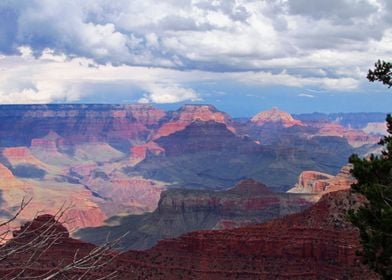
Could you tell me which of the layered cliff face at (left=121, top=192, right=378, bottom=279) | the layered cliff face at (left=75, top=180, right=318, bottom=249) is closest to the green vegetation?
the layered cliff face at (left=121, top=192, right=378, bottom=279)

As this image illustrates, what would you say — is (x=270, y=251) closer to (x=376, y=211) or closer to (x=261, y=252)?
(x=261, y=252)

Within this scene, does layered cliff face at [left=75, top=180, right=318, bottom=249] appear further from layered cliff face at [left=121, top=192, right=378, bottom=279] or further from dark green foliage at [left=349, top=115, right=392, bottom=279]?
dark green foliage at [left=349, top=115, right=392, bottom=279]

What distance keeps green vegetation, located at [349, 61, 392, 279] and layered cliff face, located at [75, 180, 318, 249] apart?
120 meters

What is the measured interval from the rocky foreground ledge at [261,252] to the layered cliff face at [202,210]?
253 ft

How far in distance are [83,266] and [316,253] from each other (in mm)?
53676

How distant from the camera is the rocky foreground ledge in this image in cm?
5934

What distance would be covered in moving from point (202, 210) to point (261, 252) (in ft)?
313

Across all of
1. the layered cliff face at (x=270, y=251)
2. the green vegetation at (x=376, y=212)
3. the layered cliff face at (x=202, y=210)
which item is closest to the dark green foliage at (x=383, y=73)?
the green vegetation at (x=376, y=212)

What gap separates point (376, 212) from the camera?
23.9 meters

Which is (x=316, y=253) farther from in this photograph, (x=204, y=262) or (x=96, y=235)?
(x=96, y=235)

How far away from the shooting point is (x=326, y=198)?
64375mm

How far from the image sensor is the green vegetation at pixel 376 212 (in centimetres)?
2328

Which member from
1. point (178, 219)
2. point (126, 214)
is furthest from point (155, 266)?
point (126, 214)

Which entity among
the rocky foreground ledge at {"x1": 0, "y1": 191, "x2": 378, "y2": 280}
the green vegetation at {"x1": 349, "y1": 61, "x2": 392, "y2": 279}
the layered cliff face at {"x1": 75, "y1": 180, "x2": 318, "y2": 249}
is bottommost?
the layered cliff face at {"x1": 75, "y1": 180, "x2": 318, "y2": 249}
